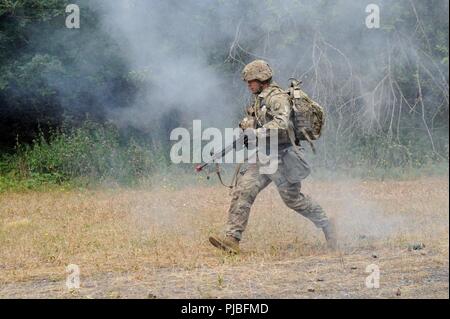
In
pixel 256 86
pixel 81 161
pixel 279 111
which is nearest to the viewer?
pixel 279 111

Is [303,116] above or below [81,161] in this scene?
above

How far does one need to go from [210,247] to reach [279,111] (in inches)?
54.1

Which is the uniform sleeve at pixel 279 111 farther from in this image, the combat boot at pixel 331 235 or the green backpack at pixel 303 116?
the combat boot at pixel 331 235

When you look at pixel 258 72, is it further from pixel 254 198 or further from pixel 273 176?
pixel 254 198

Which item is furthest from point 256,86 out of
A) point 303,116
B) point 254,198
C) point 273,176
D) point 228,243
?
point 228,243

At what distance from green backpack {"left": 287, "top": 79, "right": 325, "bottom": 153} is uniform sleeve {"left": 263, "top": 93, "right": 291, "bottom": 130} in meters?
0.09

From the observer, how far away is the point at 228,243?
680cm

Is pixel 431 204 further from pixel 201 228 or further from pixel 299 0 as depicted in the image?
pixel 299 0

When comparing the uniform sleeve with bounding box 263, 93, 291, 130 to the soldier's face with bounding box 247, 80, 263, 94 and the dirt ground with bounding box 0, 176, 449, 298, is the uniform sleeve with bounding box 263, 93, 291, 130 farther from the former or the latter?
the dirt ground with bounding box 0, 176, 449, 298

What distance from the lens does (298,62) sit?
484 inches

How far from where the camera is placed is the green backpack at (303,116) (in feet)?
22.6

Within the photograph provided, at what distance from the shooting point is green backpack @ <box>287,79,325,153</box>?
6.90 meters

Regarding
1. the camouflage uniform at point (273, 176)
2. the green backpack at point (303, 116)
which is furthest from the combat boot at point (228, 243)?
the green backpack at point (303, 116)
